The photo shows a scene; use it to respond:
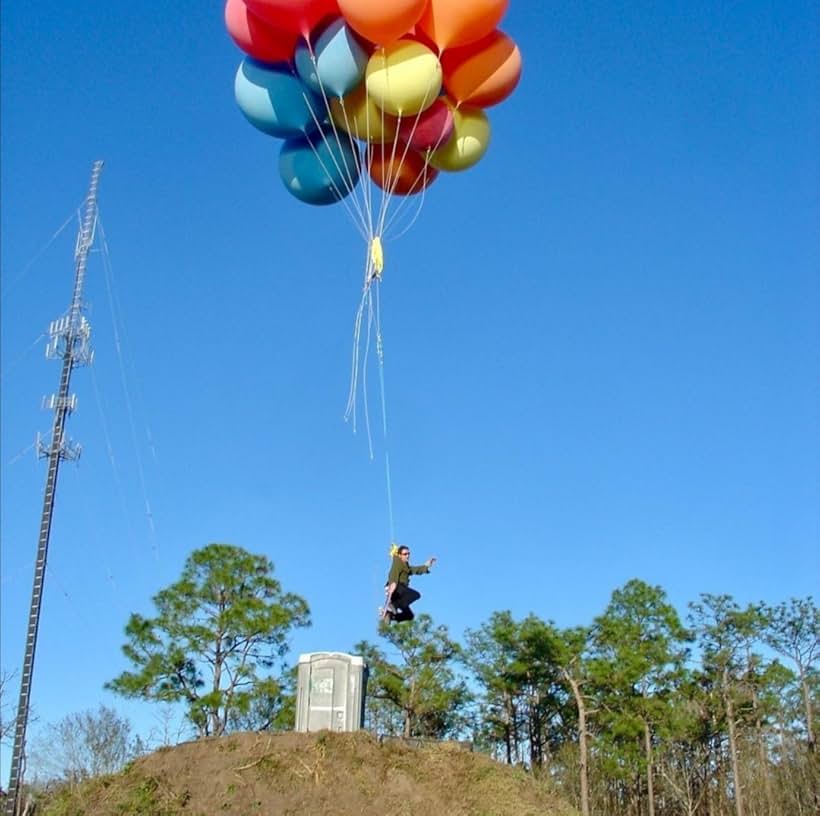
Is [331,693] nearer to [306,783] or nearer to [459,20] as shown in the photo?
[306,783]

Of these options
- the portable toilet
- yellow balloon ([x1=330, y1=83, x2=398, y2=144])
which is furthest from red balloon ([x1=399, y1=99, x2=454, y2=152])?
the portable toilet

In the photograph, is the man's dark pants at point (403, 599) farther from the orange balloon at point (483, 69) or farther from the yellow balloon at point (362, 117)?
the orange balloon at point (483, 69)

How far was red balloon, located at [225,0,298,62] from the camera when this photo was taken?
1279 centimetres

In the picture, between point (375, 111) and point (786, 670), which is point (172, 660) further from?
point (786, 670)

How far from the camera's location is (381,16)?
38.8ft

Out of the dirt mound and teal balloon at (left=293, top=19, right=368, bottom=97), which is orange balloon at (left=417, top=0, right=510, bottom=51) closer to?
teal balloon at (left=293, top=19, right=368, bottom=97)

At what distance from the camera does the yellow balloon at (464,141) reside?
1382 cm

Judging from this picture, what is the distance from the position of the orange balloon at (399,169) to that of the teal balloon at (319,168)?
0.32m

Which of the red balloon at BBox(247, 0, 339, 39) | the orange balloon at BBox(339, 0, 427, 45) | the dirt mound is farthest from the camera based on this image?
the dirt mound

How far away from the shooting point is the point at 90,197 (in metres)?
25.6

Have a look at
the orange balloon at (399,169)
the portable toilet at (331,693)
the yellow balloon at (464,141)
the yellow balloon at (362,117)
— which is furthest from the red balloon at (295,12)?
the portable toilet at (331,693)

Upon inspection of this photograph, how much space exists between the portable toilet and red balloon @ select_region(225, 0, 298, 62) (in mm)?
9169

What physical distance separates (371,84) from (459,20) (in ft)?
4.40

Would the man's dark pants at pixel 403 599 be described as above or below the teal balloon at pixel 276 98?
below
